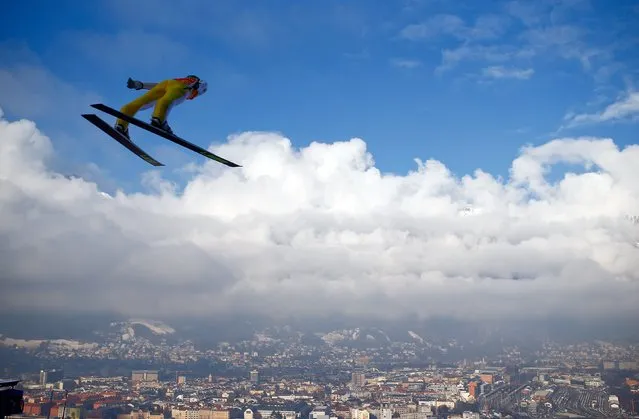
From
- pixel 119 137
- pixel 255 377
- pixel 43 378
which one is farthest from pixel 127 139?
pixel 255 377

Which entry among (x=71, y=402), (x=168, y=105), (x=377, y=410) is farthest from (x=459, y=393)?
(x=168, y=105)

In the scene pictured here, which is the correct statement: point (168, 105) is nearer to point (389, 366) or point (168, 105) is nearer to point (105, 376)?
point (105, 376)

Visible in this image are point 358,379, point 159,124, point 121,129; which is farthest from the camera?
point 358,379

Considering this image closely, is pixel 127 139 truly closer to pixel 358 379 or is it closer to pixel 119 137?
pixel 119 137

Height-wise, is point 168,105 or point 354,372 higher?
point 168,105

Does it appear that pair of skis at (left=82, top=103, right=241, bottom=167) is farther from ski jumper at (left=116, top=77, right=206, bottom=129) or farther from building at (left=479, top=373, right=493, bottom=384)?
building at (left=479, top=373, right=493, bottom=384)

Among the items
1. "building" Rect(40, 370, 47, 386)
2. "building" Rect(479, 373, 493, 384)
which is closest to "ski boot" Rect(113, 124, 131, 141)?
"building" Rect(40, 370, 47, 386)

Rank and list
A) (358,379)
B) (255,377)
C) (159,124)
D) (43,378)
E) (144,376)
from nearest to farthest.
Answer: (159,124), (43,378), (144,376), (255,377), (358,379)
